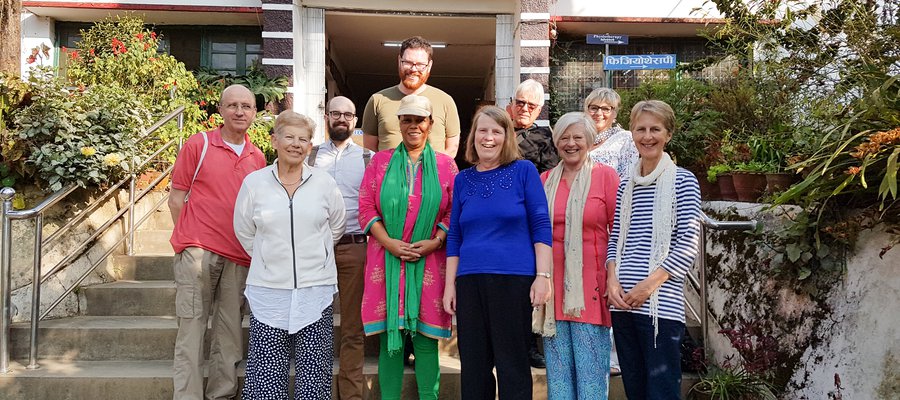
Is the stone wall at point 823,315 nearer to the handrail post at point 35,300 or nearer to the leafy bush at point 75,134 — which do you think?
the handrail post at point 35,300

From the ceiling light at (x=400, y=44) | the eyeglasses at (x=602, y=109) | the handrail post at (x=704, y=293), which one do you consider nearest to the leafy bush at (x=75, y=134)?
the eyeglasses at (x=602, y=109)

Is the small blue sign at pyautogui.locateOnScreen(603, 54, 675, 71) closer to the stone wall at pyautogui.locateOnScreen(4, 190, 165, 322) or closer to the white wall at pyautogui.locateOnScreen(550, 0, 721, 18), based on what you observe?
the white wall at pyautogui.locateOnScreen(550, 0, 721, 18)

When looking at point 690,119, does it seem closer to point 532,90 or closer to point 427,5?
point 532,90

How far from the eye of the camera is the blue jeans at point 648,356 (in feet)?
9.54

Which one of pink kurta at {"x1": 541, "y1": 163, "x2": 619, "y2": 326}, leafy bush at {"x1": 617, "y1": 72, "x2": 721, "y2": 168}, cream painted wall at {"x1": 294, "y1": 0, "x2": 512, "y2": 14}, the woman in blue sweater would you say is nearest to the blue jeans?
pink kurta at {"x1": 541, "y1": 163, "x2": 619, "y2": 326}

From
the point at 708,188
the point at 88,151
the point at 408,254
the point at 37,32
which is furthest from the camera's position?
the point at 37,32

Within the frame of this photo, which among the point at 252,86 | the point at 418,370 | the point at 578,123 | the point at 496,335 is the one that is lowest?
the point at 418,370

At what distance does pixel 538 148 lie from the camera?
421 cm

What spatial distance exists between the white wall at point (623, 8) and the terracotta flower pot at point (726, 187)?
212 inches

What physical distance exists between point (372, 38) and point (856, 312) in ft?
29.2

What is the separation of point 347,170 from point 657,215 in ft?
5.78

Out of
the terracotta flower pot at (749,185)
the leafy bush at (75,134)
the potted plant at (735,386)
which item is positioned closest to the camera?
the potted plant at (735,386)

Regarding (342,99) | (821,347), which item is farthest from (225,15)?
(821,347)

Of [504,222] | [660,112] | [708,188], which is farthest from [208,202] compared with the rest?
[708,188]
